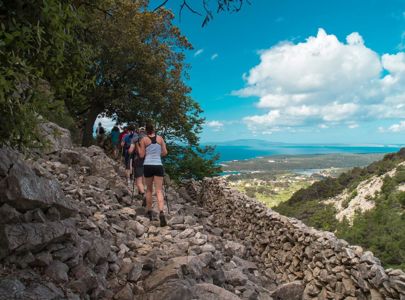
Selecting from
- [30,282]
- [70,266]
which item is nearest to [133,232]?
[70,266]

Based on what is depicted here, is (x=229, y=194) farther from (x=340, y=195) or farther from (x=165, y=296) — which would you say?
(x=340, y=195)

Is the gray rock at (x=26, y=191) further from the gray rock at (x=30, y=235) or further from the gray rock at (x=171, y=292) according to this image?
the gray rock at (x=171, y=292)

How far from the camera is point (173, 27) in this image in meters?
26.4

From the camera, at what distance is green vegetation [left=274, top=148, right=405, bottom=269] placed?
19188 mm

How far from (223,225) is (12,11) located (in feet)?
44.1

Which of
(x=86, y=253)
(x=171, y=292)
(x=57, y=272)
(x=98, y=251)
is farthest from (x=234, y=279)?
(x=57, y=272)

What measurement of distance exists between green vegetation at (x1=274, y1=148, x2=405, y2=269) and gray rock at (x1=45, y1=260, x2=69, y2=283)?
15535mm

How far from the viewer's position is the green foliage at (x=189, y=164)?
24.9 meters

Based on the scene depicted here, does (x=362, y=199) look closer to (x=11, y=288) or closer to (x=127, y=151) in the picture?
(x=127, y=151)

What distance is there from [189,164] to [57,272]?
20277mm

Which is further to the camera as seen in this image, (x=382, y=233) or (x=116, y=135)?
(x=382, y=233)

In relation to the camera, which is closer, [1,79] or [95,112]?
[1,79]

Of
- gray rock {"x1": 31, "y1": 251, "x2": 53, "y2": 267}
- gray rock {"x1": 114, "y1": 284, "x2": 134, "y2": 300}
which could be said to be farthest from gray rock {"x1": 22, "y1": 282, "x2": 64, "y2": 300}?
gray rock {"x1": 114, "y1": 284, "x2": 134, "y2": 300}

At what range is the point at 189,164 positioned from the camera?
25.3m
